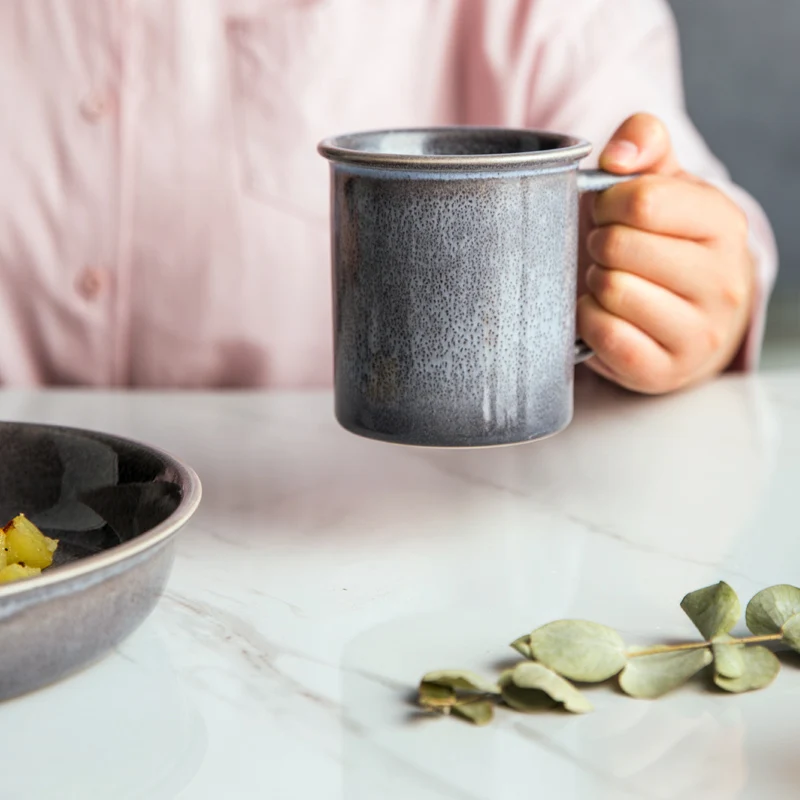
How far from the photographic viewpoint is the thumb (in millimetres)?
573

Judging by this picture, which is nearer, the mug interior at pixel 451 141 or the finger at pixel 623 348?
the mug interior at pixel 451 141

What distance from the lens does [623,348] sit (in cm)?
65

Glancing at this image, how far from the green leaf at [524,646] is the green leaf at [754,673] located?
65 millimetres

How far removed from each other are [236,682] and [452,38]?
0.71 m

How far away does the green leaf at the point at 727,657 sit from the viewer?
399 mm

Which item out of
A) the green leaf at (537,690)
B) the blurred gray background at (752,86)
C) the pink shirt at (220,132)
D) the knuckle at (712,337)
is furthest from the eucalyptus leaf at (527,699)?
the blurred gray background at (752,86)

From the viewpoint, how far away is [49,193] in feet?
3.03

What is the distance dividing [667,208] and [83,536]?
35cm

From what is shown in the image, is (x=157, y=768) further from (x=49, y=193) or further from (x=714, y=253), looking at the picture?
(x=49, y=193)

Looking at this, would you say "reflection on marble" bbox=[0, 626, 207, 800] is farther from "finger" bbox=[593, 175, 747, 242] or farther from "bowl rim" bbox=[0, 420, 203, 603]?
"finger" bbox=[593, 175, 747, 242]

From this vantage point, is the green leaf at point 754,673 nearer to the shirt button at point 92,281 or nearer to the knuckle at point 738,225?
the knuckle at point 738,225

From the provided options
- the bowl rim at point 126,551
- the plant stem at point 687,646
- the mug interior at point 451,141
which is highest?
the mug interior at point 451,141

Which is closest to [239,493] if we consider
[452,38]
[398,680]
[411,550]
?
[411,550]

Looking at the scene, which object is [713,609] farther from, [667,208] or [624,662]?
[667,208]
